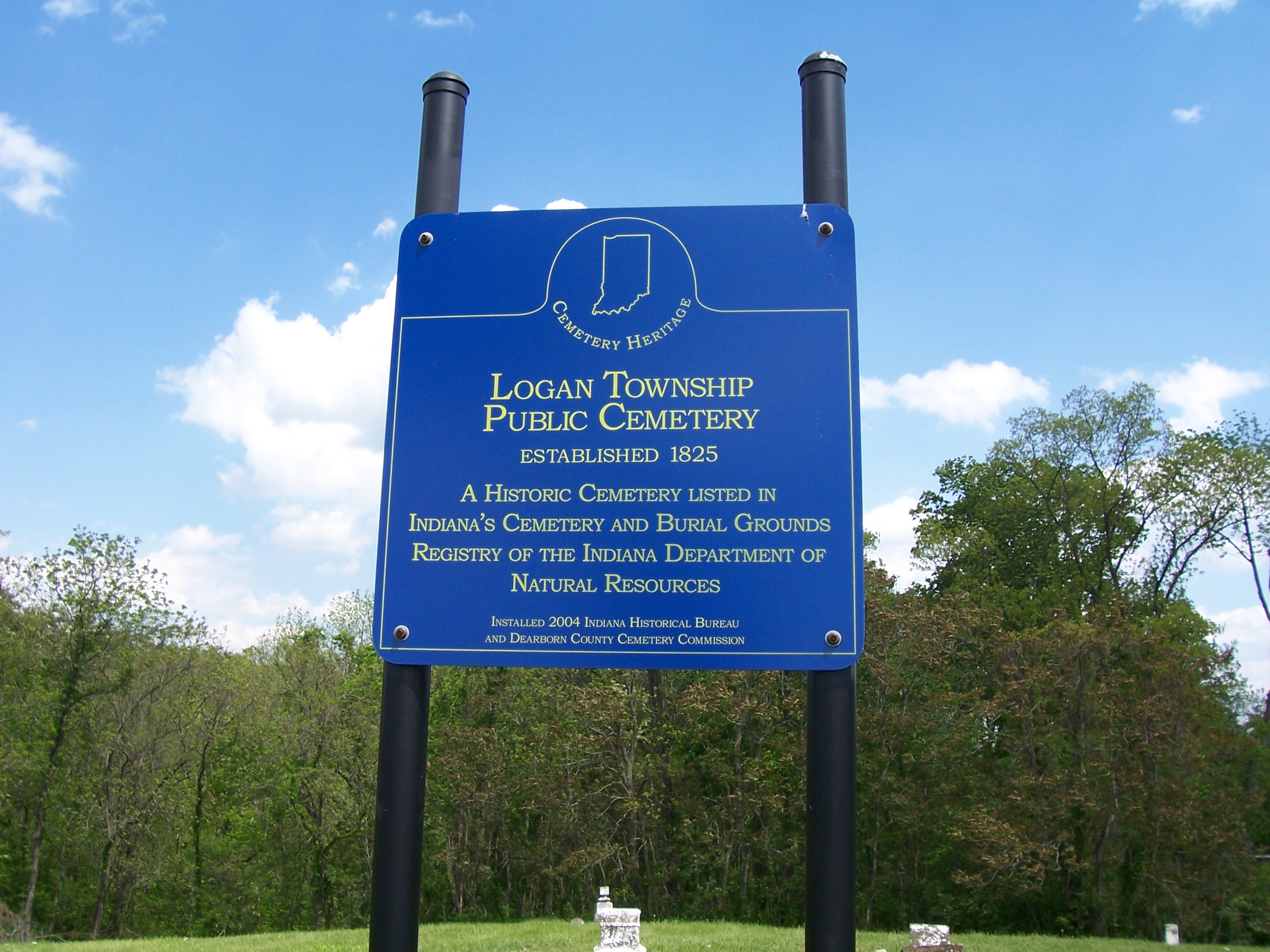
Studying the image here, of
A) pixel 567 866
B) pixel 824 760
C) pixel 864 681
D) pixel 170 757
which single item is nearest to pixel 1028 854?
pixel 864 681

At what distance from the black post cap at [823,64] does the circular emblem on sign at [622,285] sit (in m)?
0.88

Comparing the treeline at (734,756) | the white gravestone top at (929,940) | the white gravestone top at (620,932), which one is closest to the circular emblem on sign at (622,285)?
the white gravestone top at (620,932)

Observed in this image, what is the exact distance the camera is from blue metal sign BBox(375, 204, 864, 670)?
3.49 m

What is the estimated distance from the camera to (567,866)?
26375mm

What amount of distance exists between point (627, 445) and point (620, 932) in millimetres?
8454

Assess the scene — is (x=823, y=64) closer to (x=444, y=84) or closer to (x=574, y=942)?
(x=444, y=84)

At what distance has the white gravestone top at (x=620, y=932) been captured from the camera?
10312 millimetres

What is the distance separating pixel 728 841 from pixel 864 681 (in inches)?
223

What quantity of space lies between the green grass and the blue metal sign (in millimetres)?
9961

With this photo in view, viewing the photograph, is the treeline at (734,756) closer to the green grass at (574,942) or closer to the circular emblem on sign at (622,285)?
the green grass at (574,942)

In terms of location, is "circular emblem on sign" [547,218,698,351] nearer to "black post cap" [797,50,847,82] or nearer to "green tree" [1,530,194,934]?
"black post cap" [797,50,847,82]

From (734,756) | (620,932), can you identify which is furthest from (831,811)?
(734,756)

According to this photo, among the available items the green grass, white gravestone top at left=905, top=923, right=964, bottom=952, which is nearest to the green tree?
the green grass

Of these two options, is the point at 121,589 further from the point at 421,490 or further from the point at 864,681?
the point at 421,490
